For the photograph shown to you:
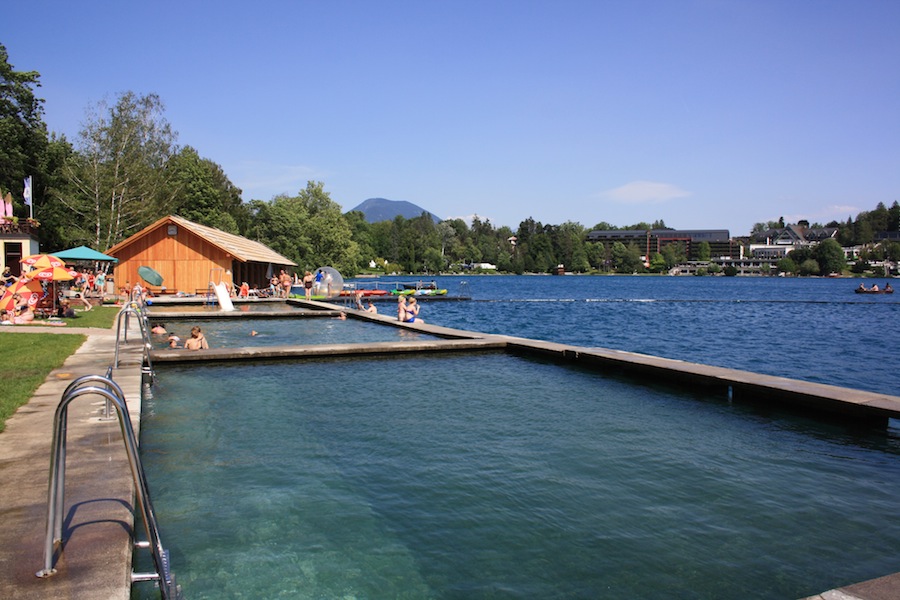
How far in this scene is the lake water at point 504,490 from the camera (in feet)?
17.3

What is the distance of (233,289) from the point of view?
132 ft

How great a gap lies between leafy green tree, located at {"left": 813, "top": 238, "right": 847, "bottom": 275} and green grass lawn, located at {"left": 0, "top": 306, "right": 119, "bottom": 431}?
19021cm

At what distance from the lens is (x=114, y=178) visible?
4575 centimetres

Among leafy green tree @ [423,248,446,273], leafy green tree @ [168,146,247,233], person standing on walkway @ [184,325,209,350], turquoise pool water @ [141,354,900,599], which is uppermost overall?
leafy green tree @ [168,146,247,233]

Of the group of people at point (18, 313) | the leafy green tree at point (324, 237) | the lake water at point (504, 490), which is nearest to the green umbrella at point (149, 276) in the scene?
the group of people at point (18, 313)

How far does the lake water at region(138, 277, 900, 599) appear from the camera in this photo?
5281 millimetres

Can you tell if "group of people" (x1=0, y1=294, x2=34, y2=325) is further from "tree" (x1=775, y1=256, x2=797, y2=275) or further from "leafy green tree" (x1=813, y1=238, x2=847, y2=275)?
"tree" (x1=775, y1=256, x2=797, y2=275)

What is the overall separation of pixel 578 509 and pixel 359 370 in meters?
8.61

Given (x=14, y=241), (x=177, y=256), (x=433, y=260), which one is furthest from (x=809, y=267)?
(x=14, y=241)

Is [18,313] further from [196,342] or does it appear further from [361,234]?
[361,234]

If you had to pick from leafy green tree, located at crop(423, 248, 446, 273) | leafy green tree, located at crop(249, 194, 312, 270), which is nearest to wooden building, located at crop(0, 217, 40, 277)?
leafy green tree, located at crop(249, 194, 312, 270)

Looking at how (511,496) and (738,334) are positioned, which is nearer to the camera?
(511,496)

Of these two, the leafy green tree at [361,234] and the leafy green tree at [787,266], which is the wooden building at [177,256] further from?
the leafy green tree at [787,266]

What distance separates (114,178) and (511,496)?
155 feet
